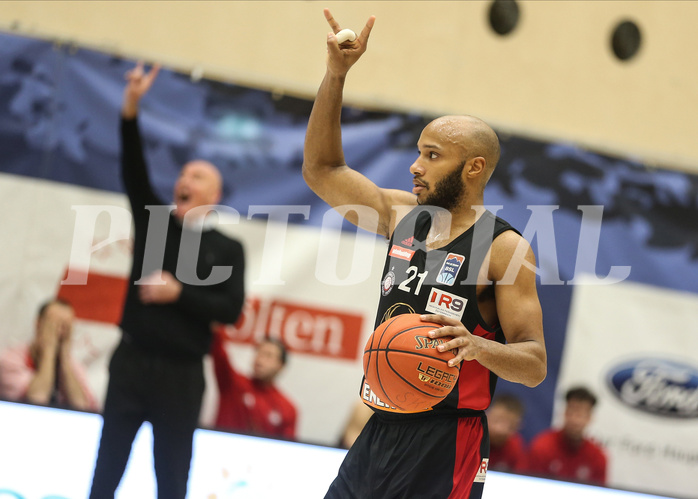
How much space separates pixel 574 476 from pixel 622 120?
3.61m

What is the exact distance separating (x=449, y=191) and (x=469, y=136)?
0.84 ft

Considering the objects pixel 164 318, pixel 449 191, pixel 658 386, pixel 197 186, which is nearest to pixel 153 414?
pixel 164 318

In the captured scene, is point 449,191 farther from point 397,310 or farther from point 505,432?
point 505,432

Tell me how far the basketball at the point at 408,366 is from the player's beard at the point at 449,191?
0.56 metres

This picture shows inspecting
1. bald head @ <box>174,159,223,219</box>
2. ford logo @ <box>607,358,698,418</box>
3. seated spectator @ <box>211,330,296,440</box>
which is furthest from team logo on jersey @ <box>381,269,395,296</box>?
ford logo @ <box>607,358,698,418</box>

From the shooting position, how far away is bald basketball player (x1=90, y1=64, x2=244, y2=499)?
484 centimetres

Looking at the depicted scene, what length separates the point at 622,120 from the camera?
7426 mm

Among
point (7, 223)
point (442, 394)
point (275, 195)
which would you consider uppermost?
point (275, 195)

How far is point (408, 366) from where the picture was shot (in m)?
2.83

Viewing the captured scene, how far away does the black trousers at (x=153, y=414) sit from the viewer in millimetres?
4730

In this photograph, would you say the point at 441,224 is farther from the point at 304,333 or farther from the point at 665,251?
the point at 665,251

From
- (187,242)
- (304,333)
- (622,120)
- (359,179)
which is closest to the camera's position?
(359,179)

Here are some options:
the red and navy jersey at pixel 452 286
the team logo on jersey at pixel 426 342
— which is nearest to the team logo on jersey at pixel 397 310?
the red and navy jersey at pixel 452 286

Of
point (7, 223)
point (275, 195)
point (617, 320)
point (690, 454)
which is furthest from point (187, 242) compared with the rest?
point (690, 454)
